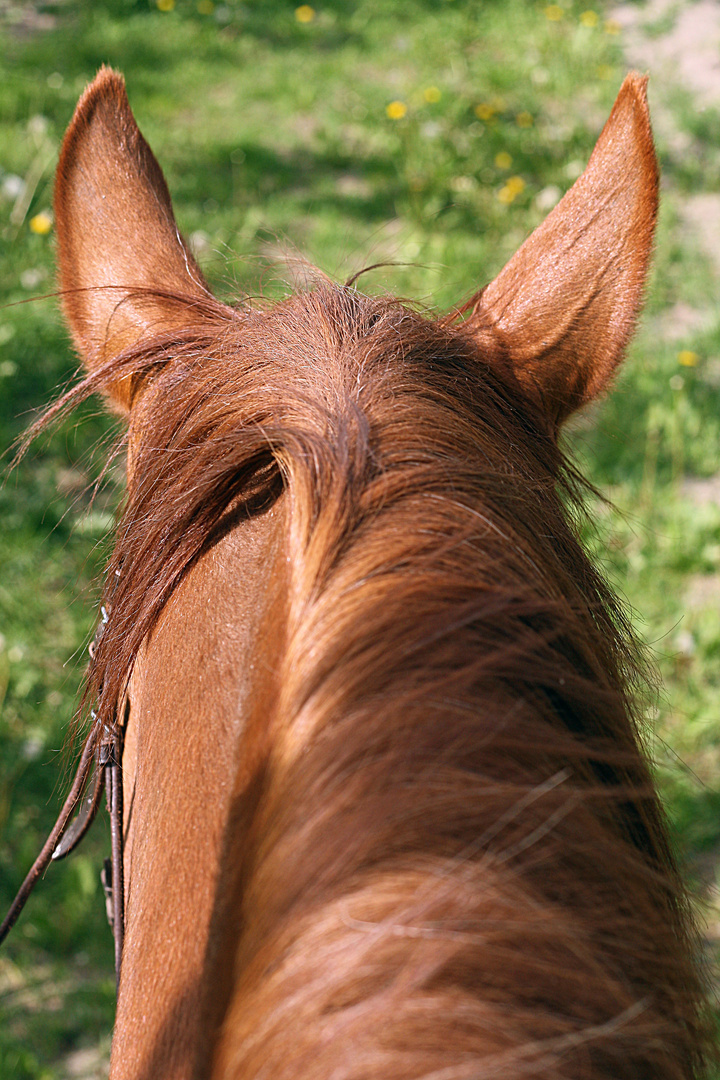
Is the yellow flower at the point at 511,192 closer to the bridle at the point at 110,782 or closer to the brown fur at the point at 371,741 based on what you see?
the brown fur at the point at 371,741

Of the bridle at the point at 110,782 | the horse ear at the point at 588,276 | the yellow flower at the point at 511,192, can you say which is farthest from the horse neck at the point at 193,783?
the yellow flower at the point at 511,192

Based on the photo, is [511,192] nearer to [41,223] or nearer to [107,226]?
[41,223]

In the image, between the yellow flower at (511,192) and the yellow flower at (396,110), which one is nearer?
the yellow flower at (511,192)

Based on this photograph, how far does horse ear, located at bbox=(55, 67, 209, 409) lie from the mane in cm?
31

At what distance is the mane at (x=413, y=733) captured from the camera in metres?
0.59

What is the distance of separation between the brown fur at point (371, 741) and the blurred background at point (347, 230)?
0.40m

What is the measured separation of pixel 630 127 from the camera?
4.32ft

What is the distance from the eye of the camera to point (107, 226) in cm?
140

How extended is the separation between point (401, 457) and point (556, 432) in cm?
52

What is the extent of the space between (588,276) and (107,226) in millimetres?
734

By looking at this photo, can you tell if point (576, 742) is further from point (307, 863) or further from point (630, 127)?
point (630, 127)

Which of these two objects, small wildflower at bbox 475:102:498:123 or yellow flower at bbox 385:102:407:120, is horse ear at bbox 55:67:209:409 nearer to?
yellow flower at bbox 385:102:407:120

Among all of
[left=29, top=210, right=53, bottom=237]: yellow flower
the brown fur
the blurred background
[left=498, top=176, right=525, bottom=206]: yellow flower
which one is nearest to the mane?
the brown fur

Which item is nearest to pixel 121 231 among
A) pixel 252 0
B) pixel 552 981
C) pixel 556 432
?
pixel 556 432
